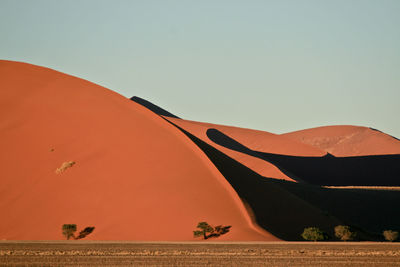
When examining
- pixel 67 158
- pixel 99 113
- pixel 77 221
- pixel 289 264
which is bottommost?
pixel 289 264

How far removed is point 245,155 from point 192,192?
163 feet

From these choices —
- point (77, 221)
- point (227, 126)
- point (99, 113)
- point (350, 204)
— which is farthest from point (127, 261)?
point (227, 126)

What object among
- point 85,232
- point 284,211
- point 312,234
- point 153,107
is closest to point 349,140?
point 153,107

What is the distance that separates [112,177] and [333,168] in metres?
68.8

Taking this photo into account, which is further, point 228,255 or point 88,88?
point 88,88

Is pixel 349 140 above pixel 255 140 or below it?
above

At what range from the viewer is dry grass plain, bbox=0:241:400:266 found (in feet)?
82.7

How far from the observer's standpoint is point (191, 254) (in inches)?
1099

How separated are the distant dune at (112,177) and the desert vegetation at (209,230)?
1.43ft

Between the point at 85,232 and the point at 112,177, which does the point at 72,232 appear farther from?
the point at 112,177

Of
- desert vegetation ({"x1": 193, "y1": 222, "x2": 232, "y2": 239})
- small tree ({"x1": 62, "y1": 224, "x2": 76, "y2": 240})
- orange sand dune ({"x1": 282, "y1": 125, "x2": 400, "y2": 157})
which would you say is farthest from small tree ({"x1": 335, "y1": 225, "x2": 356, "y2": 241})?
orange sand dune ({"x1": 282, "y1": 125, "x2": 400, "y2": 157})

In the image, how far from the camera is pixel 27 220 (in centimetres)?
3722

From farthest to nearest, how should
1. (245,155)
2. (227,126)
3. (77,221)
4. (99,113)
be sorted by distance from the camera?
(227,126), (245,155), (99,113), (77,221)

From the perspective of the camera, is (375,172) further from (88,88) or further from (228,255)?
(228,255)
